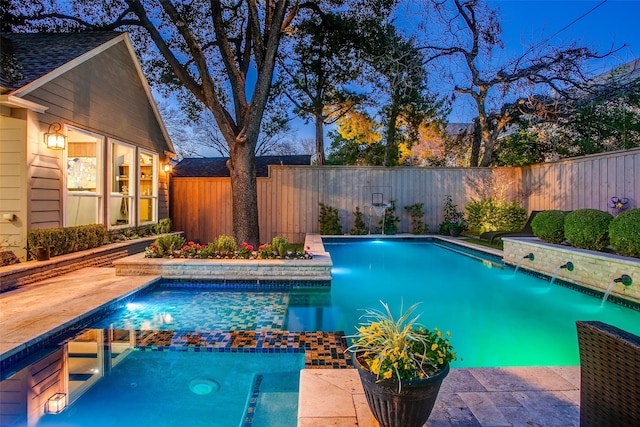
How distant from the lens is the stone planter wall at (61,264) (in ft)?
15.4

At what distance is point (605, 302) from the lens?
4.71 metres

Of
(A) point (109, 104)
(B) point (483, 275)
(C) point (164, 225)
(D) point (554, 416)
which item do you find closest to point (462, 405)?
(D) point (554, 416)

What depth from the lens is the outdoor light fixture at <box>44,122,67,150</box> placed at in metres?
5.61

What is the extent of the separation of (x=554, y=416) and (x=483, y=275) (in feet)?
16.5

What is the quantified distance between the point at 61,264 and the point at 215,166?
9.70 meters

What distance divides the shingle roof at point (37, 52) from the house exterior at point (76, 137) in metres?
0.01

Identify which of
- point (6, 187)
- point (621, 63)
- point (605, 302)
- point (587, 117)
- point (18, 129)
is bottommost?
point (605, 302)

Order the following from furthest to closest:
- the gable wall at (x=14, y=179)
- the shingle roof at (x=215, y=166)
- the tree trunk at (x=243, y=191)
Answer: the shingle roof at (x=215, y=166), the tree trunk at (x=243, y=191), the gable wall at (x=14, y=179)

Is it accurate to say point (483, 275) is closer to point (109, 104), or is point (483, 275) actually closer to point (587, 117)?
point (587, 117)

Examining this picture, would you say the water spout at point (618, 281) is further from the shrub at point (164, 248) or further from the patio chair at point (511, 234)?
the shrub at point (164, 248)

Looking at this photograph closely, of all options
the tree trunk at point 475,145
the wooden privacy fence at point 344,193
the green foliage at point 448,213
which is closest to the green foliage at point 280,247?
the wooden privacy fence at point 344,193

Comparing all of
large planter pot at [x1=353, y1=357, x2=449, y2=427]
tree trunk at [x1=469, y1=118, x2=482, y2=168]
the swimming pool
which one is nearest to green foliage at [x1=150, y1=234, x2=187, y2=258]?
the swimming pool

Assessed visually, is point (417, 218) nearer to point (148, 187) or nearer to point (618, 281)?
point (618, 281)

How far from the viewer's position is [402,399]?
4.99 ft
